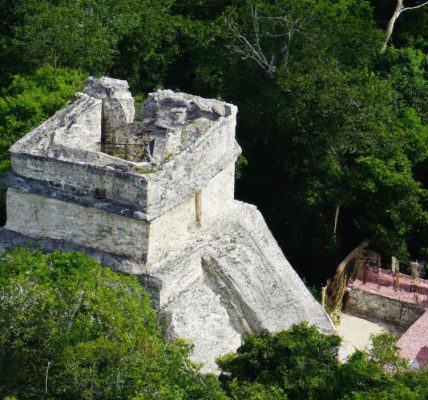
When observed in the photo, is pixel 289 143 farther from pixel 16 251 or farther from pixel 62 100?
pixel 16 251

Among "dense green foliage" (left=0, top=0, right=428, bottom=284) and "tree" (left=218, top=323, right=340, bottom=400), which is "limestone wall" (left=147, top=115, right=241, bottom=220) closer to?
"tree" (left=218, top=323, right=340, bottom=400)

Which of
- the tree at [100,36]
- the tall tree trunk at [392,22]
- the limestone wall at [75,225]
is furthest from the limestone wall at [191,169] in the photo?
the tall tree trunk at [392,22]

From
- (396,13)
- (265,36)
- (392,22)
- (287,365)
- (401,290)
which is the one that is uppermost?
(396,13)

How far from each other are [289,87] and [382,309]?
5459 millimetres

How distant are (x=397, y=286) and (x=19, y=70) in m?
10.9

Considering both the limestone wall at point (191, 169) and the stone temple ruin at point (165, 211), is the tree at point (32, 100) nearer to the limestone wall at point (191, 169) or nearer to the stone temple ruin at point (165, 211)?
the stone temple ruin at point (165, 211)

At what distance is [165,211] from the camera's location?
13.4 m

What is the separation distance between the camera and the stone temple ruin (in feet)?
44.0

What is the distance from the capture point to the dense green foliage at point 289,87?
1942cm

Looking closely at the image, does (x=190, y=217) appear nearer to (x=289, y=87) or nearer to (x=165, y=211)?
(x=165, y=211)

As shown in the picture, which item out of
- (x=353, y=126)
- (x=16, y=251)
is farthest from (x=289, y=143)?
(x=16, y=251)

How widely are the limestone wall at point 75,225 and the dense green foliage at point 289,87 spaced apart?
4260 mm

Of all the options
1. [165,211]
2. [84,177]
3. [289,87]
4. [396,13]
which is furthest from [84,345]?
[396,13]

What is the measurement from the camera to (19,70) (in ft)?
75.2
